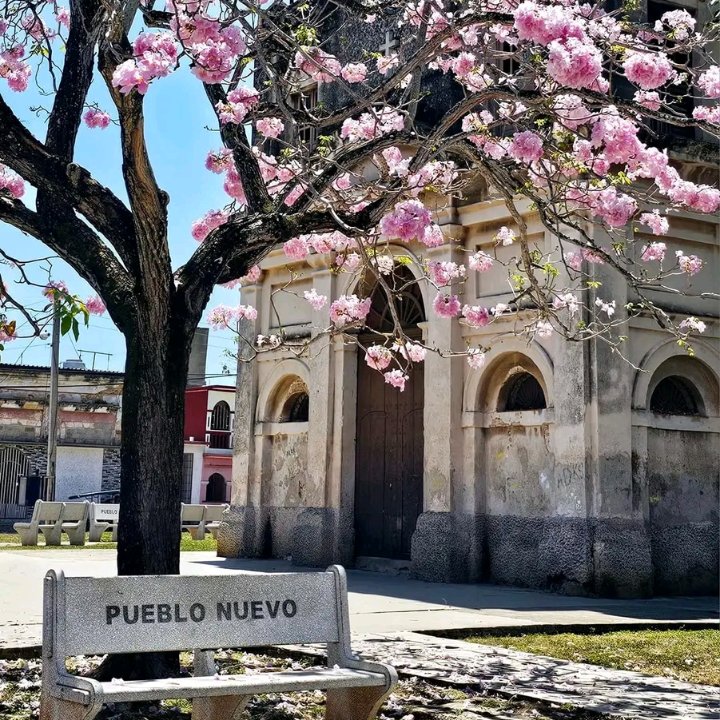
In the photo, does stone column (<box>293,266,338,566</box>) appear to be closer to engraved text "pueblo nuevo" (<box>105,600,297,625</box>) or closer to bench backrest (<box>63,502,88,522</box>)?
bench backrest (<box>63,502,88,522</box>)

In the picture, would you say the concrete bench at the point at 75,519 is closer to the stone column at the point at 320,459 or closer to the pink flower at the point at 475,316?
the stone column at the point at 320,459

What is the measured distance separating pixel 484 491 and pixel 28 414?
93.6 ft

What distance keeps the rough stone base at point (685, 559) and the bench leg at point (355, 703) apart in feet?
30.2

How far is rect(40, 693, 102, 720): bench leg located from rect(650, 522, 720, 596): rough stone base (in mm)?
10486

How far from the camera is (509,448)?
1502 centimetres

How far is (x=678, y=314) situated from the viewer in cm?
1448

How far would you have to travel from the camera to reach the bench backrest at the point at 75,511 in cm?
2289

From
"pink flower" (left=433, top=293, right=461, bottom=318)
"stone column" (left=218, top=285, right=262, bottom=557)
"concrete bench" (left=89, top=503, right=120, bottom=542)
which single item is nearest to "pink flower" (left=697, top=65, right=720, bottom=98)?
"pink flower" (left=433, top=293, right=461, bottom=318)

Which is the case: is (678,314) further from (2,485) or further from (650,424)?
(2,485)

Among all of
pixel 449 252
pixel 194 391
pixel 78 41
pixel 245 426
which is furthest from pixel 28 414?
pixel 78 41

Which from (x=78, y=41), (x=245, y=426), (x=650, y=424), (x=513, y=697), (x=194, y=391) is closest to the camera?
(x=513, y=697)

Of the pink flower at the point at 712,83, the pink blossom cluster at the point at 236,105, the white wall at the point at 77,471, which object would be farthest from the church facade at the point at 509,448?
the white wall at the point at 77,471

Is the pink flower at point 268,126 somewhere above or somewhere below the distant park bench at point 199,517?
above

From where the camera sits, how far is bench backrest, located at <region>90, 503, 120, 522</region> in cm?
2450
